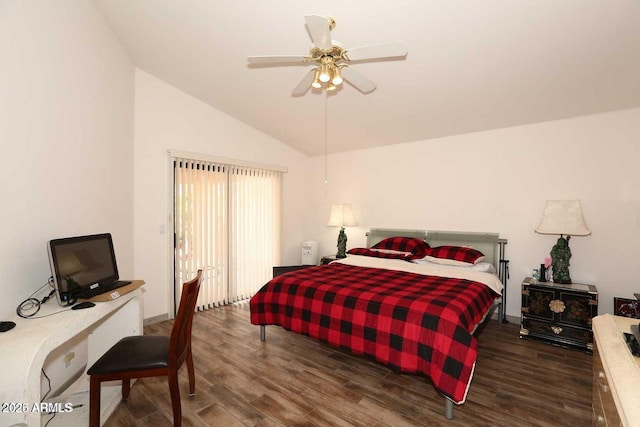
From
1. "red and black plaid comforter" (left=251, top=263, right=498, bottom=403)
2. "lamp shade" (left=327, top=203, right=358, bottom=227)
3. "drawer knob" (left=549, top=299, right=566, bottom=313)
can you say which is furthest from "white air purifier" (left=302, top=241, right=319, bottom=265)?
"drawer knob" (left=549, top=299, right=566, bottom=313)

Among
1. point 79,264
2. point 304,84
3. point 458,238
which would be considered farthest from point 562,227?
point 79,264

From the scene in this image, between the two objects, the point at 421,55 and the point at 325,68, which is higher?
the point at 421,55

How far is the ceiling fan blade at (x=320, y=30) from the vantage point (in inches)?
66.1

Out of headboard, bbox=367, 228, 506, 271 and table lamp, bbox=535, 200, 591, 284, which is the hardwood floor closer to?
table lamp, bbox=535, 200, 591, 284

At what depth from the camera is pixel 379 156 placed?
16.3ft

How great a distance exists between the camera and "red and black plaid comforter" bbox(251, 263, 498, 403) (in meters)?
2.01

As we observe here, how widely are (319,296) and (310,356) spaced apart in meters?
0.66

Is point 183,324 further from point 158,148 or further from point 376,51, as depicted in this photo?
point 158,148

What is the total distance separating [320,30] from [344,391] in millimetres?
2602

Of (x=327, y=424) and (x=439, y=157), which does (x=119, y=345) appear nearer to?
(x=327, y=424)

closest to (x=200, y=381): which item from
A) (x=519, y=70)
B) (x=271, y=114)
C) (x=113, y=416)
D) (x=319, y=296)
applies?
(x=113, y=416)

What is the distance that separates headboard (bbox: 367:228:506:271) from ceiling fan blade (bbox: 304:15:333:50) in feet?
10.6

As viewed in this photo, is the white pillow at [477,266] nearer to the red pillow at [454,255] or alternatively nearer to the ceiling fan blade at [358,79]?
the red pillow at [454,255]

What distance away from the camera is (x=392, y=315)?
229cm
